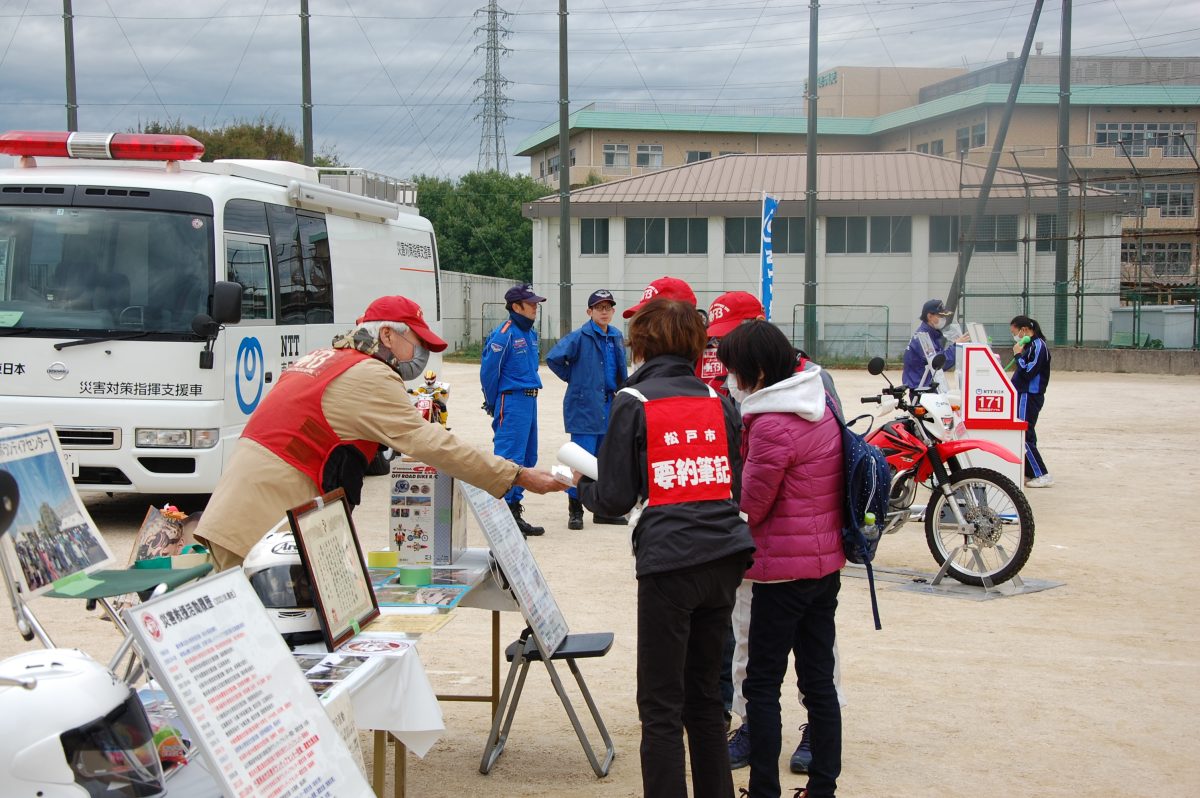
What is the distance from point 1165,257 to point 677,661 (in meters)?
34.0

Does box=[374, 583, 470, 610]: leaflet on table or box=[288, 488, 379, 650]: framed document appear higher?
box=[288, 488, 379, 650]: framed document

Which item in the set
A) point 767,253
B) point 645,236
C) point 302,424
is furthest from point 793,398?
point 645,236

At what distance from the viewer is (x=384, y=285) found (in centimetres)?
1348

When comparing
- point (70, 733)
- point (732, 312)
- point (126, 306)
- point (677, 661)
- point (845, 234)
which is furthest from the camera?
point (845, 234)

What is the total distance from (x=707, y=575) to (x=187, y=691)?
69.0 inches

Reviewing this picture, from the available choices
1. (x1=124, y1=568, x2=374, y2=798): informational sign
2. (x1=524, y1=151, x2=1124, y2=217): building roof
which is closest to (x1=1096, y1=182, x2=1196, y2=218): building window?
(x1=524, y1=151, x2=1124, y2=217): building roof

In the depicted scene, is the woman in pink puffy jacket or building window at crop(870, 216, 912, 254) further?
building window at crop(870, 216, 912, 254)

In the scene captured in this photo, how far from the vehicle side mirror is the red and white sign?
6096 mm

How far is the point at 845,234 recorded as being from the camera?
133 feet

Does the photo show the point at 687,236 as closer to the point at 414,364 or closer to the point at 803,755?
the point at 803,755

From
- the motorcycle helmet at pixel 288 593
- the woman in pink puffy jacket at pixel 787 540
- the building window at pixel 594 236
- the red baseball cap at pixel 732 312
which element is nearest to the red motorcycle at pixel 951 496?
the red baseball cap at pixel 732 312

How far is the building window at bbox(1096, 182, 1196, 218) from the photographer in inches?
1443

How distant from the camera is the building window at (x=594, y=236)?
41750mm

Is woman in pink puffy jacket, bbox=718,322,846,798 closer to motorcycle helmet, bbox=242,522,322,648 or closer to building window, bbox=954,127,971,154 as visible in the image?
motorcycle helmet, bbox=242,522,322,648
